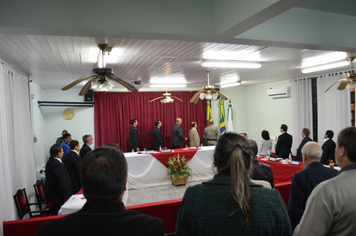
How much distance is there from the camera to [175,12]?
2697 mm

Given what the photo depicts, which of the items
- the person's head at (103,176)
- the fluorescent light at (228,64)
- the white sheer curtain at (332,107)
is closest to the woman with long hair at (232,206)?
the person's head at (103,176)

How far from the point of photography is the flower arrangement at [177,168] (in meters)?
6.53

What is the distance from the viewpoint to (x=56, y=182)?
3678 mm

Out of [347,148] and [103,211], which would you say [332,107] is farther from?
[103,211]

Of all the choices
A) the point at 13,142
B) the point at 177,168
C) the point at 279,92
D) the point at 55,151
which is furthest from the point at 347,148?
the point at 279,92

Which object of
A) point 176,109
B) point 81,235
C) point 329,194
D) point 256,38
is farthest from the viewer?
point 176,109

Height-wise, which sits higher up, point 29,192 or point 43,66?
point 43,66

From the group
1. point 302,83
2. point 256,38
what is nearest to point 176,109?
point 302,83

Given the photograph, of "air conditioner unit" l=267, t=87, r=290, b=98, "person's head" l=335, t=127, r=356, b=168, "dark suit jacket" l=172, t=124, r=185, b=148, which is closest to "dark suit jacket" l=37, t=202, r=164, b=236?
"person's head" l=335, t=127, r=356, b=168

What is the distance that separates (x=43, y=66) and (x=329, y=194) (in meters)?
5.25

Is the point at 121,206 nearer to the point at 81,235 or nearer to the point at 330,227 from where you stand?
the point at 81,235

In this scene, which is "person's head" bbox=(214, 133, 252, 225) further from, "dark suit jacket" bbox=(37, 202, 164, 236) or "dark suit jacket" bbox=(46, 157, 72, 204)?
"dark suit jacket" bbox=(46, 157, 72, 204)

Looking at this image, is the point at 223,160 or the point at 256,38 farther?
the point at 256,38

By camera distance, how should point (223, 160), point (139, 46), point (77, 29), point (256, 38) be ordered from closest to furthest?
1. point (223, 160)
2. point (77, 29)
3. point (256, 38)
4. point (139, 46)
